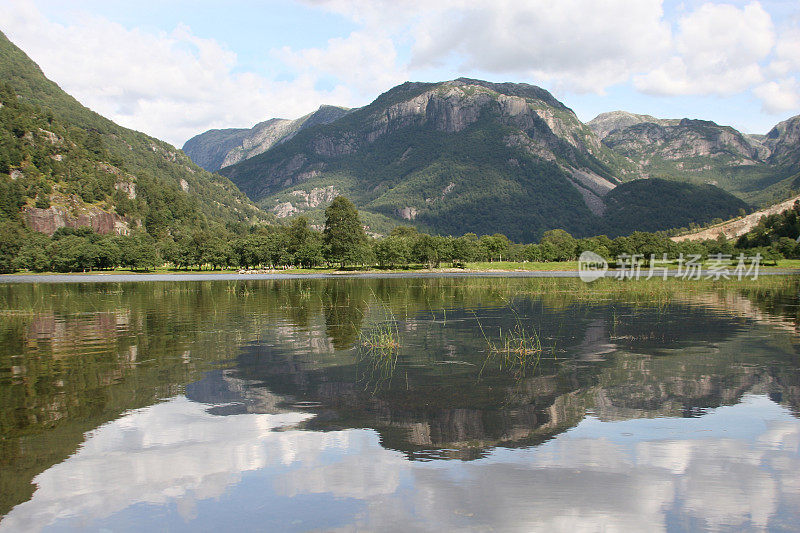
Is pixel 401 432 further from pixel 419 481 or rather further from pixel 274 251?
pixel 274 251

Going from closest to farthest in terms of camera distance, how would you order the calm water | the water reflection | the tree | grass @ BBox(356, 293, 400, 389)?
the water reflection < the calm water < grass @ BBox(356, 293, 400, 389) < the tree

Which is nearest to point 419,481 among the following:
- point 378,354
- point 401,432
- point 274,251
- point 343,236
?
point 401,432

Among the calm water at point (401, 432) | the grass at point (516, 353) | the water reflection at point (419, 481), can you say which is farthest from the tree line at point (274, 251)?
the water reflection at point (419, 481)

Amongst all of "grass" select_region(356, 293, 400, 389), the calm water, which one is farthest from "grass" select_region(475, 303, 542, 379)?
"grass" select_region(356, 293, 400, 389)

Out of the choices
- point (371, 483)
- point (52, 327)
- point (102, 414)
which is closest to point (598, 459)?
point (371, 483)

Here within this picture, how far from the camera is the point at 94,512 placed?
30.9 feet

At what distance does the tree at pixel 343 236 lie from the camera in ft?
576

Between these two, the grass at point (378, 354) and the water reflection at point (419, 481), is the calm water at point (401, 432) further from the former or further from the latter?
the grass at point (378, 354)

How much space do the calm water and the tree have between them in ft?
480

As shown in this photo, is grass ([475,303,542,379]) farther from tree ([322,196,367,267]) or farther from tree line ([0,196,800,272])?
tree ([322,196,367,267])

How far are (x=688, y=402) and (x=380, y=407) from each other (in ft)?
30.2

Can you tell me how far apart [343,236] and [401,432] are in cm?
17049

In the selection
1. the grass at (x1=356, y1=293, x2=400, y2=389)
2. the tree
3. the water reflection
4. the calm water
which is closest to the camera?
the water reflection

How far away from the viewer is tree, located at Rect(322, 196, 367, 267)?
176 metres
